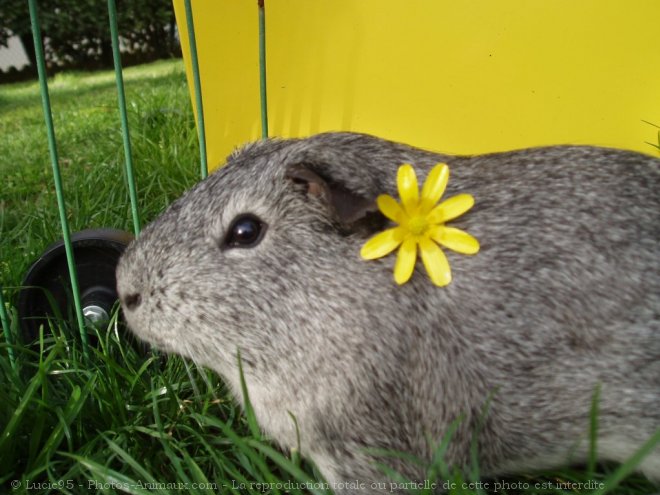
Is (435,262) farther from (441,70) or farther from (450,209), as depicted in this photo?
(441,70)

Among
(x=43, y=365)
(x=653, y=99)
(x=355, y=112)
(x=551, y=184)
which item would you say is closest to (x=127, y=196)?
(x=355, y=112)

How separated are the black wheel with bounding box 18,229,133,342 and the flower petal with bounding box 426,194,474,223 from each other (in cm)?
134

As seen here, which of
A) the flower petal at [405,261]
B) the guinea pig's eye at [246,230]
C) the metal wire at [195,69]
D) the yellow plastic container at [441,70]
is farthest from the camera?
the yellow plastic container at [441,70]

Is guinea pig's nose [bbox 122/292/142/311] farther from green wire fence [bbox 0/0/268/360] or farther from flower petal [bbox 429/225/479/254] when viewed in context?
flower petal [bbox 429/225/479/254]

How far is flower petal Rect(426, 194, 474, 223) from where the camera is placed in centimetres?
169

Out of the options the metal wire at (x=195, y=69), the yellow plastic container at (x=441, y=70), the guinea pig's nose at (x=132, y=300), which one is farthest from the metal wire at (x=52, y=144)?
the yellow plastic container at (x=441, y=70)

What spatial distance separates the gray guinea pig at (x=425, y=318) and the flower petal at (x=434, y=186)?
111 millimetres

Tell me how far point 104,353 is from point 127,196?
176cm

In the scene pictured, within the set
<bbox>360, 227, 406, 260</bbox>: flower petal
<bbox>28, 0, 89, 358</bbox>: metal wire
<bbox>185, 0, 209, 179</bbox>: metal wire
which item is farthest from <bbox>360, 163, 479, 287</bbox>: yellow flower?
<bbox>28, 0, 89, 358</bbox>: metal wire

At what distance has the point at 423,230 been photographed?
5.53 ft

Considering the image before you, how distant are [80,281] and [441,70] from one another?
199 centimetres

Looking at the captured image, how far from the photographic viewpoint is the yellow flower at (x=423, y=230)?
5.41ft

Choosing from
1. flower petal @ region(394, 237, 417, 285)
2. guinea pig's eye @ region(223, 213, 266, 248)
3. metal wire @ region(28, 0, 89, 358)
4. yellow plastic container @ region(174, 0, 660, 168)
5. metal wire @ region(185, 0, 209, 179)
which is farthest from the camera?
yellow plastic container @ region(174, 0, 660, 168)

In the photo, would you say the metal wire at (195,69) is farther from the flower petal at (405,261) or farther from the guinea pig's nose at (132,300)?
the flower petal at (405,261)
